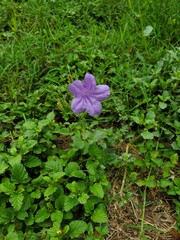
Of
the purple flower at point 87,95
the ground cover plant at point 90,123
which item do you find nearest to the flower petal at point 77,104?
the purple flower at point 87,95

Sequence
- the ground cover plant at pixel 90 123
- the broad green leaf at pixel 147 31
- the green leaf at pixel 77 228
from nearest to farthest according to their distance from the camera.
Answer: the green leaf at pixel 77 228, the ground cover plant at pixel 90 123, the broad green leaf at pixel 147 31

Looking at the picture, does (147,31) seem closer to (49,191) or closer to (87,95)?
(87,95)

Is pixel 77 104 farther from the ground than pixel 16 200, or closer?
farther from the ground

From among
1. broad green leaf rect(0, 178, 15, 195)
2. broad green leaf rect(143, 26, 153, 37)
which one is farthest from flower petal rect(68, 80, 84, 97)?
broad green leaf rect(143, 26, 153, 37)

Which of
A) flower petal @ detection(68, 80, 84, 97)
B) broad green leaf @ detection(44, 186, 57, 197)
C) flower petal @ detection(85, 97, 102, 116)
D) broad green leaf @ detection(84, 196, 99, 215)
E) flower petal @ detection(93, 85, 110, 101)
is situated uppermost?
flower petal @ detection(68, 80, 84, 97)

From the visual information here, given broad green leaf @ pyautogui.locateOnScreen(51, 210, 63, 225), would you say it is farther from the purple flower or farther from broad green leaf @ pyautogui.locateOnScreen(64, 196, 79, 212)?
the purple flower

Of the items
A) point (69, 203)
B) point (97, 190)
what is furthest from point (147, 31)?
point (69, 203)

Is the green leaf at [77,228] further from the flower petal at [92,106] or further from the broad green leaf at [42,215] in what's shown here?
the flower petal at [92,106]
